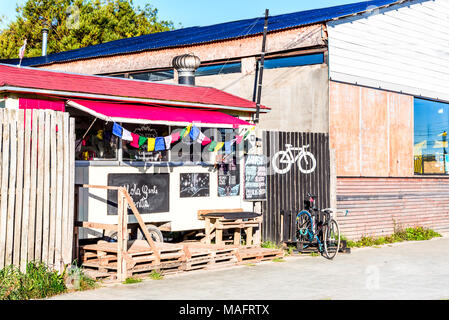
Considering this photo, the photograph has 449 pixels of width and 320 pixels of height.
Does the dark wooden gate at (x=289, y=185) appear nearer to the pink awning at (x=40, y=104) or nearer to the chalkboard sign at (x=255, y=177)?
the chalkboard sign at (x=255, y=177)

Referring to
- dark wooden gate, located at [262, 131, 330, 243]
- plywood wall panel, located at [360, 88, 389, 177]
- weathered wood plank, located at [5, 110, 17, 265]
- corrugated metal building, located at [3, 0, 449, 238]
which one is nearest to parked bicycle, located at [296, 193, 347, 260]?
dark wooden gate, located at [262, 131, 330, 243]

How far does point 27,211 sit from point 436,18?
47.8 feet

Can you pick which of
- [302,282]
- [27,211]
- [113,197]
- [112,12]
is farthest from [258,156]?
[112,12]

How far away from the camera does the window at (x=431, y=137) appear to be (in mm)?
18375

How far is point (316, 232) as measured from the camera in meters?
13.2

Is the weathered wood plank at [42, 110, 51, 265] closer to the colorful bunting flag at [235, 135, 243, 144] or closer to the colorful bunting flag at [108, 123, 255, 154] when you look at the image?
the colorful bunting flag at [108, 123, 255, 154]

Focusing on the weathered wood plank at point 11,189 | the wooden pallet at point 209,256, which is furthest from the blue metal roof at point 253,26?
the weathered wood plank at point 11,189

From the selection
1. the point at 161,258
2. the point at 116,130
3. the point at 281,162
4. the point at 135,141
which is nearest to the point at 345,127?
the point at 281,162

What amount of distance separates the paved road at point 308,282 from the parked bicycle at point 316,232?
293 mm

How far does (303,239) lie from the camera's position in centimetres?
1341

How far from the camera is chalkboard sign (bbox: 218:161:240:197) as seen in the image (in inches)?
539

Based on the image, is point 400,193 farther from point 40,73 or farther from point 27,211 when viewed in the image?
A: point 27,211

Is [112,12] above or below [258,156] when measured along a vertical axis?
above

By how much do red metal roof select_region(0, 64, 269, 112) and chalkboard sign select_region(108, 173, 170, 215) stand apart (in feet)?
5.13
